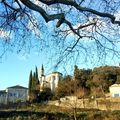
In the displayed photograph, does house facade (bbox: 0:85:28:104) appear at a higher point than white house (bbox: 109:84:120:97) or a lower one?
higher

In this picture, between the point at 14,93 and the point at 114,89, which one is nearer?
the point at 114,89

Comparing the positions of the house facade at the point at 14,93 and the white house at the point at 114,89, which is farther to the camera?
the house facade at the point at 14,93

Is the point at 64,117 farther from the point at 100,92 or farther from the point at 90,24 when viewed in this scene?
the point at 90,24

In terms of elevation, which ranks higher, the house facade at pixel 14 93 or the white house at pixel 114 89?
the house facade at pixel 14 93

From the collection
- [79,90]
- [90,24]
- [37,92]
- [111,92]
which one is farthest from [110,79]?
[90,24]

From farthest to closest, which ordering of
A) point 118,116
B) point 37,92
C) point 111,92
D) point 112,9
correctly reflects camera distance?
point 37,92 < point 111,92 < point 118,116 < point 112,9

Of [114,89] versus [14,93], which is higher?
[14,93]

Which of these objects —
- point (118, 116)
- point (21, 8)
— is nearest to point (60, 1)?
point (21, 8)

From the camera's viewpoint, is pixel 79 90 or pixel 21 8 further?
pixel 79 90

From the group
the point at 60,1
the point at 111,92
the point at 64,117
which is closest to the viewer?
the point at 60,1

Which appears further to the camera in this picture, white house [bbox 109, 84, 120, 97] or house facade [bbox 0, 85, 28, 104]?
house facade [bbox 0, 85, 28, 104]

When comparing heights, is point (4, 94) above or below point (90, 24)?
above

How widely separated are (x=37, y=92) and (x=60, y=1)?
173 ft

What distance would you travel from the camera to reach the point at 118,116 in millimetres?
35312
